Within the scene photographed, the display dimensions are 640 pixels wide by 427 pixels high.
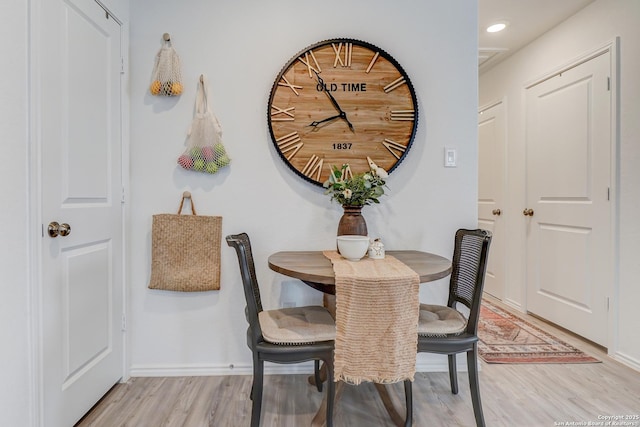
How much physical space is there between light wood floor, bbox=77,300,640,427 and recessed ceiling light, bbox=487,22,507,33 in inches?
101

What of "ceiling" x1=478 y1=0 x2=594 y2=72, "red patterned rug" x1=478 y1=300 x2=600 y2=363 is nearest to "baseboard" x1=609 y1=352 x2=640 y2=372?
"red patterned rug" x1=478 y1=300 x2=600 y2=363

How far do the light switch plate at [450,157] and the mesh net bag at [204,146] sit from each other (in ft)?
4.31

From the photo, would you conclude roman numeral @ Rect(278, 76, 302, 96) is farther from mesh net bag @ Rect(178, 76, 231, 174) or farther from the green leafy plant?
the green leafy plant

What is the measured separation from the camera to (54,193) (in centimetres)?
149

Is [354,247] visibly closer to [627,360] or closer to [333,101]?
[333,101]

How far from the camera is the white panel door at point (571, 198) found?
2.50m

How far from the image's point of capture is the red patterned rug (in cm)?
236

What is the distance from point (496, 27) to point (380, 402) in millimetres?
2927

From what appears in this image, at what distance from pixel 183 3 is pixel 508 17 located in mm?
2369

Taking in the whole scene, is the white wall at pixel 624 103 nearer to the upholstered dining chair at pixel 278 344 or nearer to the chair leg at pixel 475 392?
the chair leg at pixel 475 392

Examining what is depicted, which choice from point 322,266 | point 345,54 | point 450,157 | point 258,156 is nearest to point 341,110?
point 345,54

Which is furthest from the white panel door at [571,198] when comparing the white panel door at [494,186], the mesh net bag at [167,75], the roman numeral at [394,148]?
the mesh net bag at [167,75]

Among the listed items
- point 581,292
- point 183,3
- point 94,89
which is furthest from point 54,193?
point 581,292

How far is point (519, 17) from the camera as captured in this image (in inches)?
108
